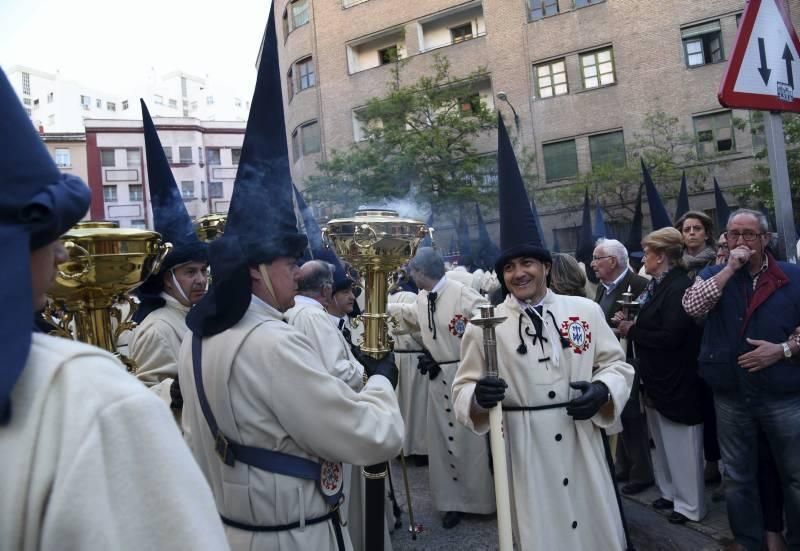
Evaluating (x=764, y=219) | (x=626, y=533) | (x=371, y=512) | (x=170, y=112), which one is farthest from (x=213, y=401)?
(x=170, y=112)

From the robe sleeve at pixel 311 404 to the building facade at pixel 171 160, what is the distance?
3922 centimetres

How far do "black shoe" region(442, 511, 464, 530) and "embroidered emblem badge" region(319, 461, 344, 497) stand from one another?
3126mm

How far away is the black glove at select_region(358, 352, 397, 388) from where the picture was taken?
10.0 ft

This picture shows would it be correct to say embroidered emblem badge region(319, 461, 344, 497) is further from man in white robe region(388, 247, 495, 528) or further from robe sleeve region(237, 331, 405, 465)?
man in white robe region(388, 247, 495, 528)

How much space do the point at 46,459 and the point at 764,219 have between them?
4181mm

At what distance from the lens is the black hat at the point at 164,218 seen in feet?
11.3

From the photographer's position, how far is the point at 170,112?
69375 millimetres

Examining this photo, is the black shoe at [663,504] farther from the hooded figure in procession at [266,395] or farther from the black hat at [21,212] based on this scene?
the black hat at [21,212]

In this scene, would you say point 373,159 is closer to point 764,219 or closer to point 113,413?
point 764,219

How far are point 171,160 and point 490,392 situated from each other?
1833 inches

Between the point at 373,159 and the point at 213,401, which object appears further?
the point at 373,159

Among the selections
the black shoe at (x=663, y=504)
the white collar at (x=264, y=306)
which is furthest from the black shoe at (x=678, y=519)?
the white collar at (x=264, y=306)

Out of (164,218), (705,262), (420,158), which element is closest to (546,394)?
(164,218)

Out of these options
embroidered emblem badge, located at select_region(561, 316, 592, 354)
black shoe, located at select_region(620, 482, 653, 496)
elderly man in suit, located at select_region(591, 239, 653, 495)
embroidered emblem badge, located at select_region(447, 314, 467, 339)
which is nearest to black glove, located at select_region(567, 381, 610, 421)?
embroidered emblem badge, located at select_region(561, 316, 592, 354)
